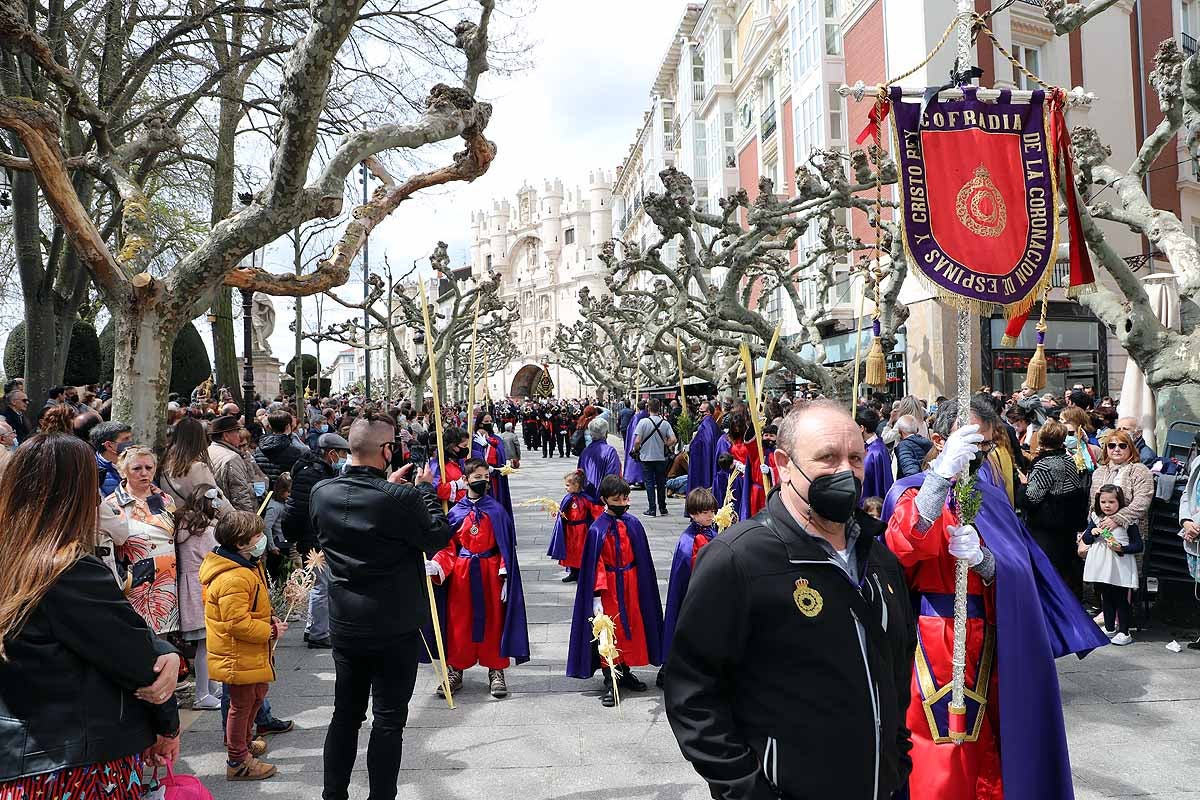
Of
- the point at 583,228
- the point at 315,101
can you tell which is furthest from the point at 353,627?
the point at 583,228

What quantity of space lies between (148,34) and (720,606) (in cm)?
1378

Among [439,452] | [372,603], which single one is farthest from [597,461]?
[372,603]

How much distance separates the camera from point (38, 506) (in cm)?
244

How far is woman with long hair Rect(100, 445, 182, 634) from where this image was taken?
507 centimetres

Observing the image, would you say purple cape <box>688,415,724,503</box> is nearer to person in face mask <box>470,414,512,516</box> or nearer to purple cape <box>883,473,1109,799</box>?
person in face mask <box>470,414,512,516</box>

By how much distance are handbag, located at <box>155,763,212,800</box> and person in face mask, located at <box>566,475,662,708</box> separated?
3.56 meters

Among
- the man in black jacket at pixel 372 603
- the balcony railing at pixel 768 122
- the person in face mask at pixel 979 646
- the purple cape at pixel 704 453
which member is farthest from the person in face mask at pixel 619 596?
the balcony railing at pixel 768 122

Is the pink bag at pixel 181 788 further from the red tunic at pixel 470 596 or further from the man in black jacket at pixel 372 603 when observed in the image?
the red tunic at pixel 470 596

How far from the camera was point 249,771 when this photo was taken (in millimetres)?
4648

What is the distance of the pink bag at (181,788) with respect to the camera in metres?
2.60

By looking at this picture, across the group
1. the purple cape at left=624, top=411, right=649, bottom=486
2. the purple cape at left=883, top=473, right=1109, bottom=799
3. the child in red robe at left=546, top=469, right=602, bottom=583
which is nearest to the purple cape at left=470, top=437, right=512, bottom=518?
the child in red robe at left=546, top=469, right=602, bottom=583

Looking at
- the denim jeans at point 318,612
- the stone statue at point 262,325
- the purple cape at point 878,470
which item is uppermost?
the stone statue at point 262,325

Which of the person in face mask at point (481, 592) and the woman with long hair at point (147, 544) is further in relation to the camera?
the person in face mask at point (481, 592)

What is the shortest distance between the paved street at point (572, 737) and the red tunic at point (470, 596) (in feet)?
0.98
